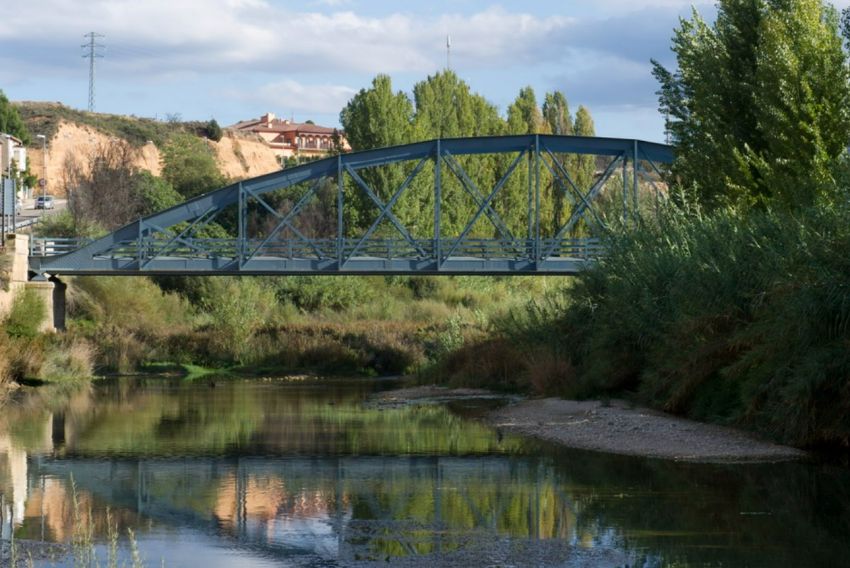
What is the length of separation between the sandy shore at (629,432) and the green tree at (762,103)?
682cm

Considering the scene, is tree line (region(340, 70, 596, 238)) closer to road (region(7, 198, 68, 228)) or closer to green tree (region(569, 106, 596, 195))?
green tree (region(569, 106, 596, 195))

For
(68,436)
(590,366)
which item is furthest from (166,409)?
(590,366)

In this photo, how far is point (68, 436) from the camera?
27.3 m

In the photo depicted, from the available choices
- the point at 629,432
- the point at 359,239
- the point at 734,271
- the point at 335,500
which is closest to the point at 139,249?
the point at 359,239

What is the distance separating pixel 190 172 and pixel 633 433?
101 meters

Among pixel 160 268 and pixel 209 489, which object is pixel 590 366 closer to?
pixel 209 489

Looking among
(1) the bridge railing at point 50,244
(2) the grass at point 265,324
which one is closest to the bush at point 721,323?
(2) the grass at point 265,324

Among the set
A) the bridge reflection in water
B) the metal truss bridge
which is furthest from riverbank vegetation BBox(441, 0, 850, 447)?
the metal truss bridge

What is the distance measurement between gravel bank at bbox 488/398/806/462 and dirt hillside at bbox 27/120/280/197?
110 meters

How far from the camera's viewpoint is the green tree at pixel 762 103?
116 ft

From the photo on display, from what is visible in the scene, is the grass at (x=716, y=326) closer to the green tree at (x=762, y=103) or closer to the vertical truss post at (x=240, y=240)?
the green tree at (x=762, y=103)

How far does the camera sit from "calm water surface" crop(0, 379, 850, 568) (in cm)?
1439

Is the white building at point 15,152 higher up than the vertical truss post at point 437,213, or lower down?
higher up

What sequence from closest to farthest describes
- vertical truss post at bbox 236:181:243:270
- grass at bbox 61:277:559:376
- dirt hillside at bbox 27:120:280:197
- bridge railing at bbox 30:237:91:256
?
grass at bbox 61:277:559:376 < vertical truss post at bbox 236:181:243:270 < bridge railing at bbox 30:237:91:256 < dirt hillside at bbox 27:120:280:197
